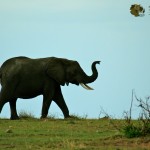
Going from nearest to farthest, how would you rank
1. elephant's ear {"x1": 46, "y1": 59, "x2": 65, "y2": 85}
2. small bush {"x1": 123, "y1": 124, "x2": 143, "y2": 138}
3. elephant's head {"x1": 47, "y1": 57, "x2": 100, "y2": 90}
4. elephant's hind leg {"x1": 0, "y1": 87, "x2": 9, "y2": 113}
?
1. small bush {"x1": 123, "y1": 124, "x2": 143, "y2": 138}
2. elephant's ear {"x1": 46, "y1": 59, "x2": 65, "y2": 85}
3. elephant's head {"x1": 47, "y1": 57, "x2": 100, "y2": 90}
4. elephant's hind leg {"x1": 0, "y1": 87, "x2": 9, "y2": 113}

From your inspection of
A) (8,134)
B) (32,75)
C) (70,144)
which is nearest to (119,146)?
(70,144)

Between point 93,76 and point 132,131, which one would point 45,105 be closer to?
point 93,76

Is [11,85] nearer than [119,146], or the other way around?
[119,146]

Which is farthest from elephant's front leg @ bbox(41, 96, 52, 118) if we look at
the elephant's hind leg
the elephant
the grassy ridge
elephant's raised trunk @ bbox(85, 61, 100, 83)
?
the grassy ridge

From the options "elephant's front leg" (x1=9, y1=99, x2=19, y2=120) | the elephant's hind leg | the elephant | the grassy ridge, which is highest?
the elephant

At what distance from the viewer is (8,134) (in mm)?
18594

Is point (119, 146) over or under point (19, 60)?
under

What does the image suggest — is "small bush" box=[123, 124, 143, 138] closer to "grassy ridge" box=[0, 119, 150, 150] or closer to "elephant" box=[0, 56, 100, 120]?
"grassy ridge" box=[0, 119, 150, 150]

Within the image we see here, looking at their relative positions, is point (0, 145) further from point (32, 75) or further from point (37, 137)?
point (32, 75)

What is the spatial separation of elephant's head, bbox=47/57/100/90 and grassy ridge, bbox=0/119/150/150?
4.96 m

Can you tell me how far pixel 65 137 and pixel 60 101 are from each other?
1087cm

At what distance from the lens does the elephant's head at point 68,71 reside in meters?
27.7

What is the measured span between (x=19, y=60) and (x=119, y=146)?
43.8ft

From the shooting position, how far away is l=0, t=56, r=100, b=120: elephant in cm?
2758
